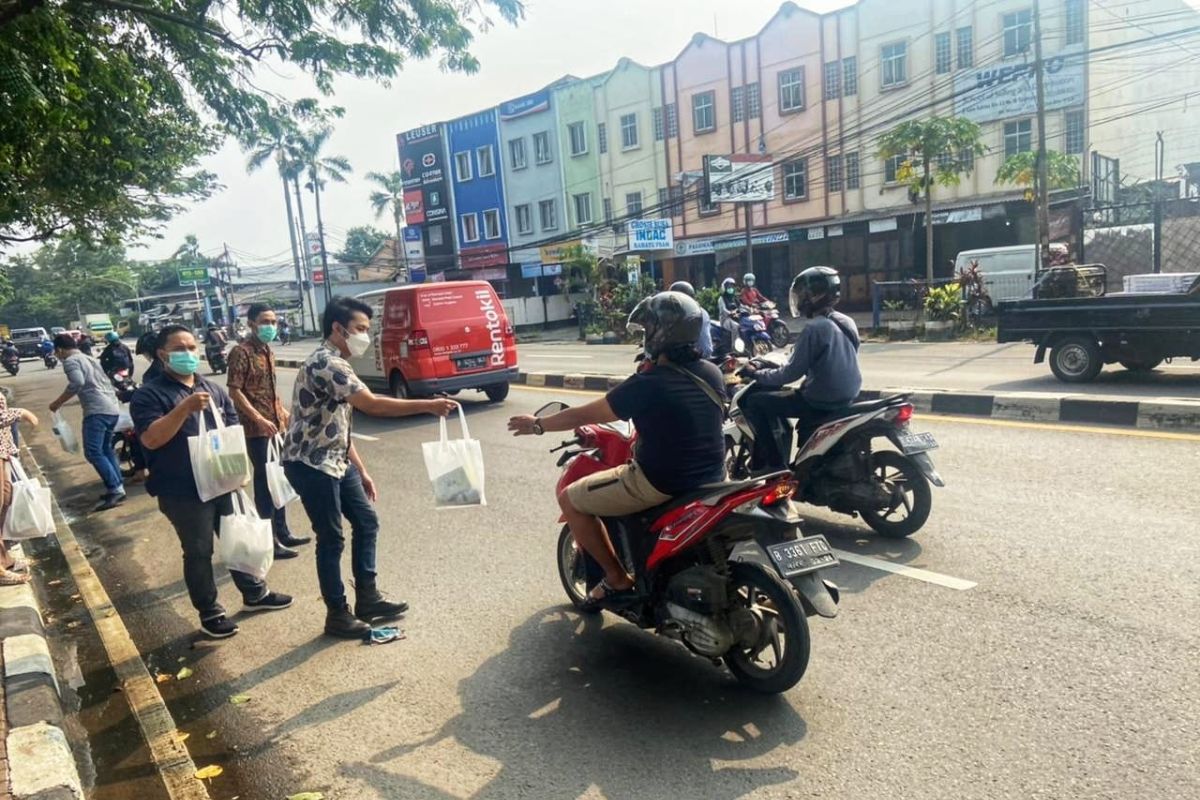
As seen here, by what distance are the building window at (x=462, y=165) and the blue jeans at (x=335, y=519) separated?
40.4m

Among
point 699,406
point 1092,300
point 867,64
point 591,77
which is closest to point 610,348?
point 867,64

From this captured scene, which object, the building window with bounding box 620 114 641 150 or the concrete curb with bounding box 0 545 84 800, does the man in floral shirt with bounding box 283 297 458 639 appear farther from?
the building window with bounding box 620 114 641 150

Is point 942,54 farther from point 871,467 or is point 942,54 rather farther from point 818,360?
point 871,467

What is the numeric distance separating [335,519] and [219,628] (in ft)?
3.31

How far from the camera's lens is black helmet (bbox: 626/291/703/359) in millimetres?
3352

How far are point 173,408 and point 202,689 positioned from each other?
1386 millimetres

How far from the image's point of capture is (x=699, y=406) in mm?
3398

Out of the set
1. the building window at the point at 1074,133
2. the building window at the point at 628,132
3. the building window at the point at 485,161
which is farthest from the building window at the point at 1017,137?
the building window at the point at 485,161

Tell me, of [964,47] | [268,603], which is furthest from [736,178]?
[268,603]

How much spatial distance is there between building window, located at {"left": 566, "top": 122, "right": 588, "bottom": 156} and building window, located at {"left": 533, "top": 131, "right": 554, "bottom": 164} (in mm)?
1260

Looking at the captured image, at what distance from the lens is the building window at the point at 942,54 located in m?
26.1

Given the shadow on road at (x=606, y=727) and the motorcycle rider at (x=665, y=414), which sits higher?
the motorcycle rider at (x=665, y=414)

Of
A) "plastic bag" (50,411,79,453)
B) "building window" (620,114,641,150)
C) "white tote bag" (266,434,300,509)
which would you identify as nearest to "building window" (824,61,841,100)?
"building window" (620,114,641,150)

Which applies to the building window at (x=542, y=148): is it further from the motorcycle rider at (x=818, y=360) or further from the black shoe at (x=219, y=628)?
the black shoe at (x=219, y=628)
